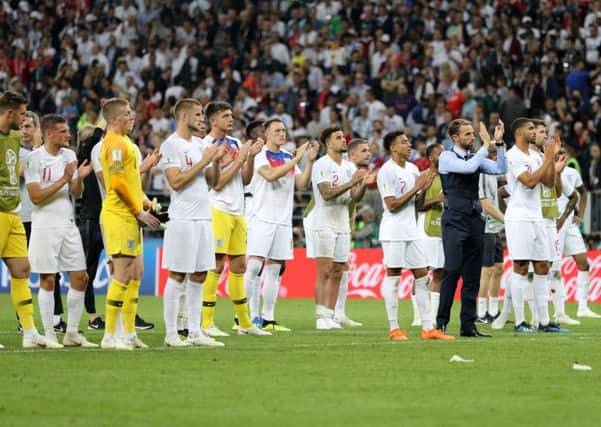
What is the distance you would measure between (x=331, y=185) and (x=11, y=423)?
30.5ft

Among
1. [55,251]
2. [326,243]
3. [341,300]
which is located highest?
[326,243]

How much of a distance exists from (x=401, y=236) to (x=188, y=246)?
3.08m

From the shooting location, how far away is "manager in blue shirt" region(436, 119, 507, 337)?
14812 millimetres

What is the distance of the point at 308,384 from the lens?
33.3 feet

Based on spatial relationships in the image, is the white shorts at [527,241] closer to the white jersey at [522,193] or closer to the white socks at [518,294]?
the white jersey at [522,193]

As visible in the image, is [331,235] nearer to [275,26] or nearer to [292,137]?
[292,137]

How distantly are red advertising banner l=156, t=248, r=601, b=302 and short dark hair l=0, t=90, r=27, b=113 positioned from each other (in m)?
13.6

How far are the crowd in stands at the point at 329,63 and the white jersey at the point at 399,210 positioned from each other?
944 centimetres

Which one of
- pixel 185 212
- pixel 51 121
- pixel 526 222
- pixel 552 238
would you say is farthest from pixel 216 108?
pixel 552 238

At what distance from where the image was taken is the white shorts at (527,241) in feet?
51.6

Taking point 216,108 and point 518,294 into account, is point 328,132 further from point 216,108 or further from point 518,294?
point 518,294

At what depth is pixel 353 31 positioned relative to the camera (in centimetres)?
3228

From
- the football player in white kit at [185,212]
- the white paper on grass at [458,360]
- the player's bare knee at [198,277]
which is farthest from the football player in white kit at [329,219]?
the white paper on grass at [458,360]

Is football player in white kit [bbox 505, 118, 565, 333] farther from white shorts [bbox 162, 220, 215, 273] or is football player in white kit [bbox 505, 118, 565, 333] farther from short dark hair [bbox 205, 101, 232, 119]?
white shorts [bbox 162, 220, 215, 273]
